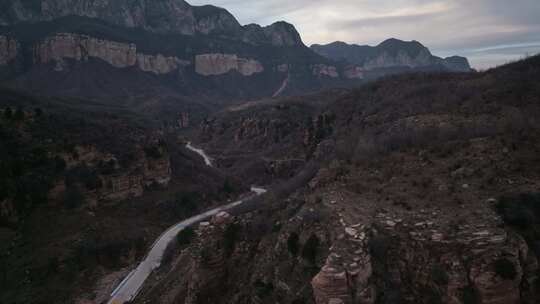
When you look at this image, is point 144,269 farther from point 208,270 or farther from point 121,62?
point 121,62

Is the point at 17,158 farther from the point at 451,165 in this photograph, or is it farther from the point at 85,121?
the point at 451,165

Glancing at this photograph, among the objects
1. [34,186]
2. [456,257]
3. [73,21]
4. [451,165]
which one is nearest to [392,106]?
[451,165]

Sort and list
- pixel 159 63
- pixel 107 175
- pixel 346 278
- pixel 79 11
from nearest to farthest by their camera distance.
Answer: pixel 346 278, pixel 107 175, pixel 159 63, pixel 79 11

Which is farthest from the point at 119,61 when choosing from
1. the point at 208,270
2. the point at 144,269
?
the point at 208,270

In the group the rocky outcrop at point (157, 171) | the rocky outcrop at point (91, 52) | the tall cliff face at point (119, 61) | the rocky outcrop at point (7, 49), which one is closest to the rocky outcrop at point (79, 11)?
the tall cliff face at point (119, 61)

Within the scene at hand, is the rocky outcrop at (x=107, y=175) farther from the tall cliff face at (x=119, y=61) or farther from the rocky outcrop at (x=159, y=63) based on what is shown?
the rocky outcrop at (x=159, y=63)

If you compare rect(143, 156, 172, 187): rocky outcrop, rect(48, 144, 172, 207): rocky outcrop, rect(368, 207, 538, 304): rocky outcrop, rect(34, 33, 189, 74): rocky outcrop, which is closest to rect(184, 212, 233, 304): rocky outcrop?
rect(368, 207, 538, 304): rocky outcrop
